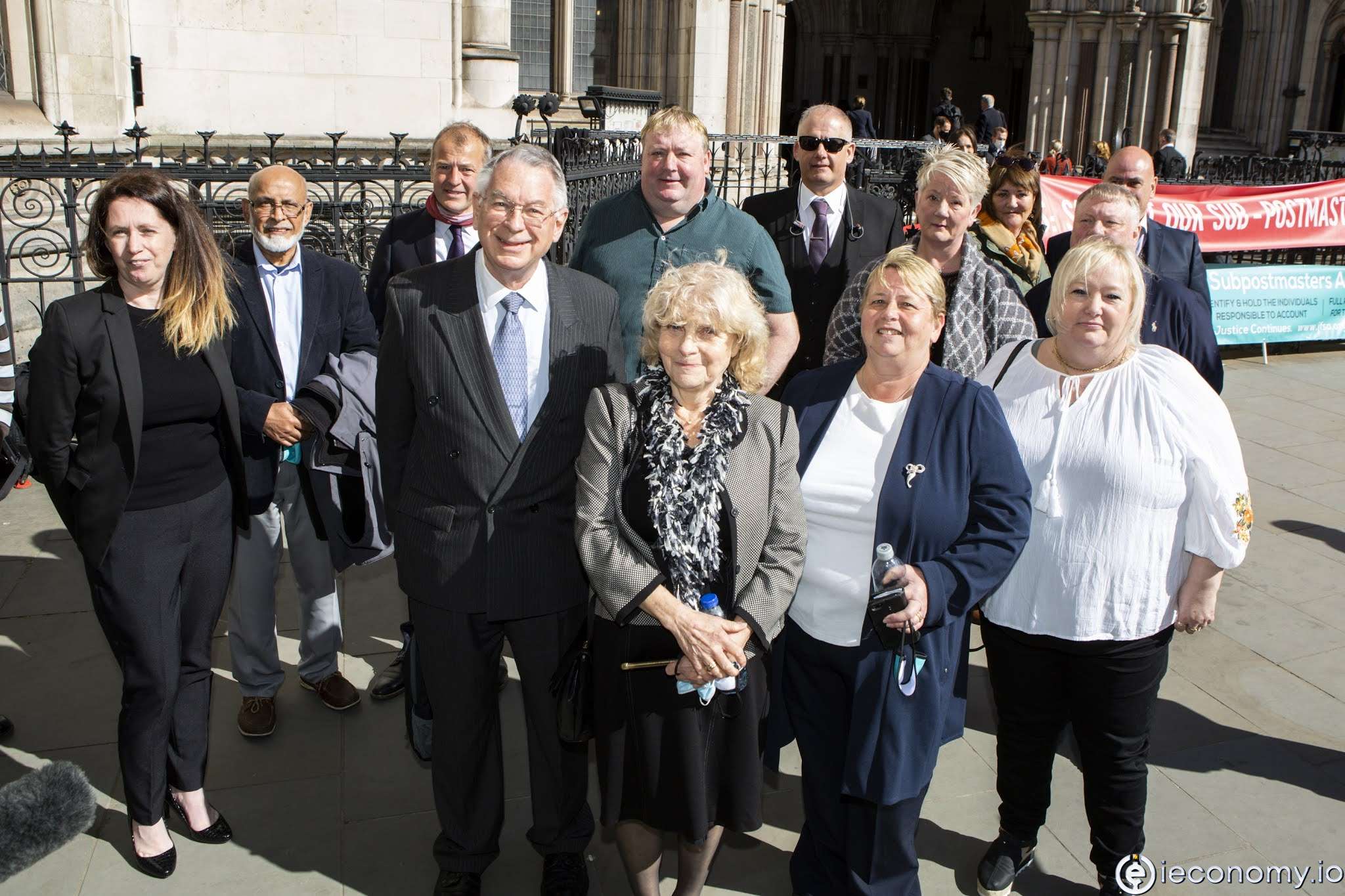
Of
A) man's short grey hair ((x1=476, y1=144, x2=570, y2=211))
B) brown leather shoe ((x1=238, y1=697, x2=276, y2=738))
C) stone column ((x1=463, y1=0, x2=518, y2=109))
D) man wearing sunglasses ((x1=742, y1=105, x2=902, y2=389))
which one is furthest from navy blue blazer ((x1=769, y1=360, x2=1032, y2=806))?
stone column ((x1=463, y1=0, x2=518, y2=109))

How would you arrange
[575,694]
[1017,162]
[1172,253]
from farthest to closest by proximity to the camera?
[1017,162] → [1172,253] → [575,694]

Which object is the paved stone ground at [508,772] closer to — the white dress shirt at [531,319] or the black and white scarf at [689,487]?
the black and white scarf at [689,487]

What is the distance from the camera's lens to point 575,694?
2988 mm

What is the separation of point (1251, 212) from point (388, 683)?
33.2 ft

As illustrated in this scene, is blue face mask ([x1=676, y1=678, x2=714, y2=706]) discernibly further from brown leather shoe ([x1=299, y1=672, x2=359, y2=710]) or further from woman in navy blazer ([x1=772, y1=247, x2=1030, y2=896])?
brown leather shoe ([x1=299, y1=672, x2=359, y2=710])

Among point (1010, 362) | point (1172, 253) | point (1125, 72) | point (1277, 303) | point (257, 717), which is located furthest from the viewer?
point (1125, 72)

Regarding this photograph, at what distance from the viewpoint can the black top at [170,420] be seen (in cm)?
315

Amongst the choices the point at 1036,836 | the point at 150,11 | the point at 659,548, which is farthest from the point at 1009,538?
the point at 150,11

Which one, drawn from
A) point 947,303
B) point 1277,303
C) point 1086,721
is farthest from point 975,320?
point 1277,303

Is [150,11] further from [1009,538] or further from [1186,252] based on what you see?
[1009,538]

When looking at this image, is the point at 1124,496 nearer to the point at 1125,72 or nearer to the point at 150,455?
the point at 150,455

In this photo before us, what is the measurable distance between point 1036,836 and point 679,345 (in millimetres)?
1939

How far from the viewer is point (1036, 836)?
3.46 meters

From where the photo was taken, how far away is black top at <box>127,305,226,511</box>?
3.15 metres
